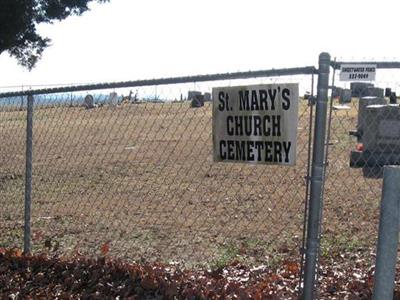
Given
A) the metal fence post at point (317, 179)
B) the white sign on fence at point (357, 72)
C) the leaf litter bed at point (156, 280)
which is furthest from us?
the leaf litter bed at point (156, 280)

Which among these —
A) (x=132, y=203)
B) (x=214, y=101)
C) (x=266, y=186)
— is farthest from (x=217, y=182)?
(x=214, y=101)

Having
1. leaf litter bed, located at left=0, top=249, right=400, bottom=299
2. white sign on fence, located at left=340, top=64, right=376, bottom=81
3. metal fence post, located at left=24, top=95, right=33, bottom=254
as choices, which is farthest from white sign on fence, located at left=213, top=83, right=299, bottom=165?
metal fence post, located at left=24, top=95, right=33, bottom=254

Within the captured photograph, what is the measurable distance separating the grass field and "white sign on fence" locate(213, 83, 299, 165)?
1101mm

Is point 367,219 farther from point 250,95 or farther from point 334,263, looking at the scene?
point 250,95

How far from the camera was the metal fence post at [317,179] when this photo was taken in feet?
12.0

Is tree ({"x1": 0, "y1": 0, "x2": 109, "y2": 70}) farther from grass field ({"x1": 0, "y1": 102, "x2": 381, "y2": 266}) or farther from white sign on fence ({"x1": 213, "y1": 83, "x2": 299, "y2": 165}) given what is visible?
white sign on fence ({"x1": 213, "y1": 83, "x2": 299, "y2": 165})

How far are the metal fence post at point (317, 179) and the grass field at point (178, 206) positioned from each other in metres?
1.41

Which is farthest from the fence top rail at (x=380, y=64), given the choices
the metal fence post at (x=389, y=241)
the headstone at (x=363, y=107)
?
the headstone at (x=363, y=107)

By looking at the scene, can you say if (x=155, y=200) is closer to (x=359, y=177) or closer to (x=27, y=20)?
(x=359, y=177)

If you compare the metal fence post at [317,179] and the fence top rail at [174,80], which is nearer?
the metal fence post at [317,179]

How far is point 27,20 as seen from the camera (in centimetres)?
1664

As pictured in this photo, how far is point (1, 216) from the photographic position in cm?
945

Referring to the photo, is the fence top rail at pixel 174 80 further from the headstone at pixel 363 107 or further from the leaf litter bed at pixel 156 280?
the headstone at pixel 363 107

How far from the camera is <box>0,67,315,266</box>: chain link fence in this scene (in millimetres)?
6629
